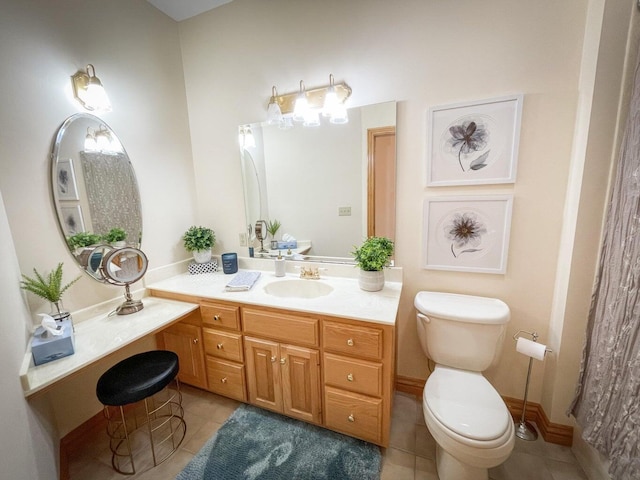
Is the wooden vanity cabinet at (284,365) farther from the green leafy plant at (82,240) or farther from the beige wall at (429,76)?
the green leafy plant at (82,240)

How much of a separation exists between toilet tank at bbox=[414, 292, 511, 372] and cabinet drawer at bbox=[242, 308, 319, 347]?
0.66 m

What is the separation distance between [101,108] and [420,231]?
6.90ft

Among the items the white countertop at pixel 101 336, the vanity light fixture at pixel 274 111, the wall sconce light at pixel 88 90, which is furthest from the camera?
the vanity light fixture at pixel 274 111

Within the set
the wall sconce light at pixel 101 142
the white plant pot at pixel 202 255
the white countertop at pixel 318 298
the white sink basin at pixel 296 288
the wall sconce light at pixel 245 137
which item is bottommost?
the white sink basin at pixel 296 288

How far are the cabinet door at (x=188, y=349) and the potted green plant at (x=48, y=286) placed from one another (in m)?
0.63

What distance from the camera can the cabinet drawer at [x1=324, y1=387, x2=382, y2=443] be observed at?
4.38 feet

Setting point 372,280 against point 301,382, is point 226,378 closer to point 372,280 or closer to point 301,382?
point 301,382

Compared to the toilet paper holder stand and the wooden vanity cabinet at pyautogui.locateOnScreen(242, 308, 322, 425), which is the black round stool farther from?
the toilet paper holder stand

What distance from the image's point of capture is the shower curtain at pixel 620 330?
0.93m

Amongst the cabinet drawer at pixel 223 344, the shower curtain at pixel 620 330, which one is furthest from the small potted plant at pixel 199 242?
the shower curtain at pixel 620 330

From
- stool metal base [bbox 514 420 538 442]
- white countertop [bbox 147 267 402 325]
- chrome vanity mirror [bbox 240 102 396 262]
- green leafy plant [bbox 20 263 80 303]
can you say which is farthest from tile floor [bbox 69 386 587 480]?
chrome vanity mirror [bbox 240 102 396 262]

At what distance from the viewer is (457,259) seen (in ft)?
5.15

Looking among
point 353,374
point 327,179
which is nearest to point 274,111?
point 327,179

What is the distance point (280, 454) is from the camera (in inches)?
55.2
